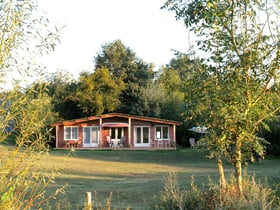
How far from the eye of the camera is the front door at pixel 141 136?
36.0 m

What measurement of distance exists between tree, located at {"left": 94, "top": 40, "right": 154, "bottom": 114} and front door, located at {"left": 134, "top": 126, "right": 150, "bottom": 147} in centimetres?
659

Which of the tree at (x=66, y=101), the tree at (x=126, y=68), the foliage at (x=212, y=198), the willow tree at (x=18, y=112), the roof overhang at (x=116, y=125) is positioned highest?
the tree at (x=126, y=68)

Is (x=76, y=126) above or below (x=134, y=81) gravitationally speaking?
below

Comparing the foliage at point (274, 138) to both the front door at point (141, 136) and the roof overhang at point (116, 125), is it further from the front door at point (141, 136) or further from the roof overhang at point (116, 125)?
the roof overhang at point (116, 125)

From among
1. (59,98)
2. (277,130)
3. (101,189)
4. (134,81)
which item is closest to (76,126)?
(59,98)

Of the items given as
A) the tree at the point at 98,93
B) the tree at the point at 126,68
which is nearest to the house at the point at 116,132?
the tree at the point at 98,93

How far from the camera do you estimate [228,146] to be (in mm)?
7633

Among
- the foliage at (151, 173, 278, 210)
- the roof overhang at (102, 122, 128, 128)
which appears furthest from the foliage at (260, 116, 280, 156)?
the foliage at (151, 173, 278, 210)

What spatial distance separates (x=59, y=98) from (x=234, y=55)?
121 feet

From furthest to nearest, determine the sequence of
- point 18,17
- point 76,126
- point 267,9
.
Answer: point 76,126 < point 267,9 < point 18,17

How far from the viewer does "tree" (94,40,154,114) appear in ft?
147

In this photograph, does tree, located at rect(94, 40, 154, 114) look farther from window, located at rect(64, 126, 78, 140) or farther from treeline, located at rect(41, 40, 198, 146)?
window, located at rect(64, 126, 78, 140)

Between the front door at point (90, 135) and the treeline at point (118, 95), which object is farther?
the treeline at point (118, 95)

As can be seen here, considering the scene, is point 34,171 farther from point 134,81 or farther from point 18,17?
point 134,81
